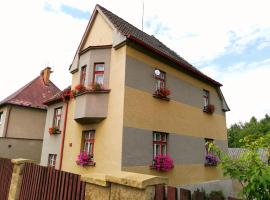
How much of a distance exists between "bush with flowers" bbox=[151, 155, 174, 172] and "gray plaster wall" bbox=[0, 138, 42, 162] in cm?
1375

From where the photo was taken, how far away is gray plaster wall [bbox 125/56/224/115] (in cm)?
1130

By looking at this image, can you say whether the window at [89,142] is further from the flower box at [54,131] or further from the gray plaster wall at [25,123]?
the gray plaster wall at [25,123]

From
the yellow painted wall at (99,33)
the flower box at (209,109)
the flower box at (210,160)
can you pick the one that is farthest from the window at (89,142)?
the flower box at (209,109)

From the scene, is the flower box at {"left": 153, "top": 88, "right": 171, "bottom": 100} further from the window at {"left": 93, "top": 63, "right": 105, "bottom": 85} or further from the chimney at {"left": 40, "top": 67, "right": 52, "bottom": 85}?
the chimney at {"left": 40, "top": 67, "right": 52, "bottom": 85}

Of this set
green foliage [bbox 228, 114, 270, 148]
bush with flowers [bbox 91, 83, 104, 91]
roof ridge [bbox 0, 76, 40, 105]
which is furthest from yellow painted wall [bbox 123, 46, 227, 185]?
green foliage [bbox 228, 114, 270, 148]

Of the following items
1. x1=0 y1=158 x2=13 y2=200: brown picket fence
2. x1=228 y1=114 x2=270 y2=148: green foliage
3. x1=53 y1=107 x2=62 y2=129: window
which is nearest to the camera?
x1=0 y1=158 x2=13 y2=200: brown picket fence

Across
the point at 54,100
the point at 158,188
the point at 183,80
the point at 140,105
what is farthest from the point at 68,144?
the point at 158,188

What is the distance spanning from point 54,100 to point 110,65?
6.11m

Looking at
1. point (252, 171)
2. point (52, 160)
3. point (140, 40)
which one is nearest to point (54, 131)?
point (52, 160)

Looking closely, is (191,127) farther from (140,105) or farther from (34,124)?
(34,124)

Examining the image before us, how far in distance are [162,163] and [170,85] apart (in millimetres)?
4474

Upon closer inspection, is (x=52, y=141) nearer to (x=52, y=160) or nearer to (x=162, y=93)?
(x=52, y=160)

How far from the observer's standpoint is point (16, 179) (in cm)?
642

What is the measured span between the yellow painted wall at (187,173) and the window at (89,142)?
249 centimetres
